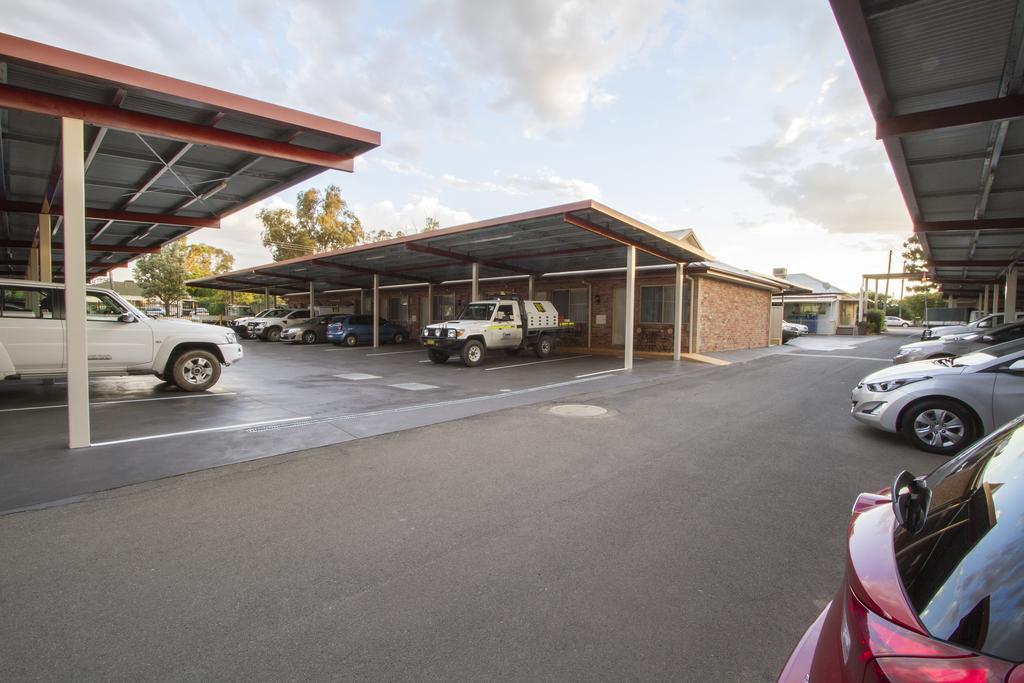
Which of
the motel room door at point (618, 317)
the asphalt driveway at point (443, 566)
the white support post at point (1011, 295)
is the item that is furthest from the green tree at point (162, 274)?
the white support post at point (1011, 295)

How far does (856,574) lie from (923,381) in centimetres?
598

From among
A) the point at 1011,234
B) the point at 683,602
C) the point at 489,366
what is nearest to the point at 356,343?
the point at 489,366

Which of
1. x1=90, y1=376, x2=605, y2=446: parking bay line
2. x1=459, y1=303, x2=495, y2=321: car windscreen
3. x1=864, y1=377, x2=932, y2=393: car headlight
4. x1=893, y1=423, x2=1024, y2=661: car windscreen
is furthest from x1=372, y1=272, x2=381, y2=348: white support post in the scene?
x1=893, y1=423, x2=1024, y2=661: car windscreen

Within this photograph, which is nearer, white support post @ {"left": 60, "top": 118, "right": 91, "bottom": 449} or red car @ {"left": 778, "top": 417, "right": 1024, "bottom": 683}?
red car @ {"left": 778, "top": 417, "right": 1024, "bottom": 683}

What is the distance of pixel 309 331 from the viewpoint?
23.1 metres

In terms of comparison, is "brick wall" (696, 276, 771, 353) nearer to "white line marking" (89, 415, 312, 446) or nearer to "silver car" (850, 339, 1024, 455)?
"silver car" (850, 339, 1024, 455)

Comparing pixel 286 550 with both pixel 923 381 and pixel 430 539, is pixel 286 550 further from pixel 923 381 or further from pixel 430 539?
pixel 923 381

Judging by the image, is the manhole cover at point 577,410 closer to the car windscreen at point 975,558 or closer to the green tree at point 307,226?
the car windscreen at point 975,558

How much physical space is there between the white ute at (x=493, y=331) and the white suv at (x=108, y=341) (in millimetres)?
5773

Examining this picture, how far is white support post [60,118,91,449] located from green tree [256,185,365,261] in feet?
114

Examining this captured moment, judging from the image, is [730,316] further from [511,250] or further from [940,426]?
[940,426]

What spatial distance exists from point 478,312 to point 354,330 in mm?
9440

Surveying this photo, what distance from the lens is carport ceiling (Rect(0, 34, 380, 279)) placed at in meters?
5.16

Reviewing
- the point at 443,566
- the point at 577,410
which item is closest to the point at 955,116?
the point at 577,410
